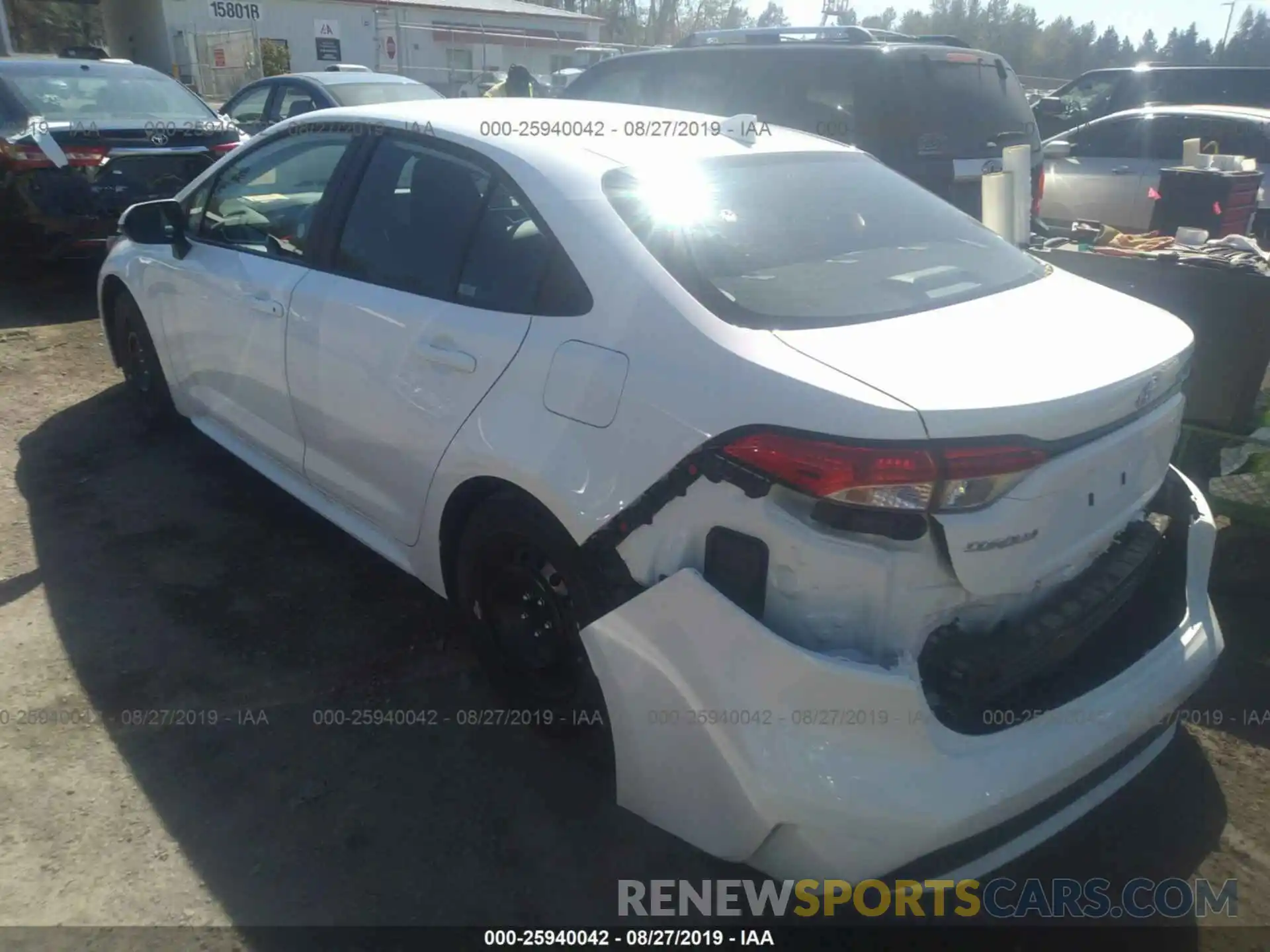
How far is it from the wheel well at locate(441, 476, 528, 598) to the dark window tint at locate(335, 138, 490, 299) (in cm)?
57

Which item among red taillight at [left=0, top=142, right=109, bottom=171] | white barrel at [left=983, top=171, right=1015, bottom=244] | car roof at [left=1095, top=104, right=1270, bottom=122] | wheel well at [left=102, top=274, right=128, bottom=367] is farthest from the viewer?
car roof at [left=1095, top=104, right=1270, bottom=122]

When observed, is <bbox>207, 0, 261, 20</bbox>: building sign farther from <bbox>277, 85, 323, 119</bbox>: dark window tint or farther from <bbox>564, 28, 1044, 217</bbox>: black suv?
<bbox>564, 28, 1044, 217</bbox>: black suv

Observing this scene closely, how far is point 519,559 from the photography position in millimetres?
2682

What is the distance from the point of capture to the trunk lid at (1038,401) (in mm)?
1937

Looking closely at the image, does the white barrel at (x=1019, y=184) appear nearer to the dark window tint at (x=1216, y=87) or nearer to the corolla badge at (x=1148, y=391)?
the corolla badge at (x=1148, y=391)

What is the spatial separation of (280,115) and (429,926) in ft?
32.8

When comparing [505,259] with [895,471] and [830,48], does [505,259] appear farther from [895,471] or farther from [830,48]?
[830,48]

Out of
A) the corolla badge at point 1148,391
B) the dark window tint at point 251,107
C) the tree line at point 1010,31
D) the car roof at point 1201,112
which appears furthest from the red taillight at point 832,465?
the tree line at point 1010,31

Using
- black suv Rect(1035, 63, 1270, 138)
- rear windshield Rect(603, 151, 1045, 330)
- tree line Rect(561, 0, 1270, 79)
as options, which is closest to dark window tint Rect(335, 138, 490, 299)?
rear windshield Rect(603, 151, 1045, 330)

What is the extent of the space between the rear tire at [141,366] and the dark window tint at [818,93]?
12.6ft

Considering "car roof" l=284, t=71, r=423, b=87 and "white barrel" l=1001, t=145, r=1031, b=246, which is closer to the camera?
"white barrel" l=1001, t=145, r=1031, b=246

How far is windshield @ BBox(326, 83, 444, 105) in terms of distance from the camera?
385 inches

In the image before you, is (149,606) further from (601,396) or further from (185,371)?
(601,396)

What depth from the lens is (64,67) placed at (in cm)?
795
